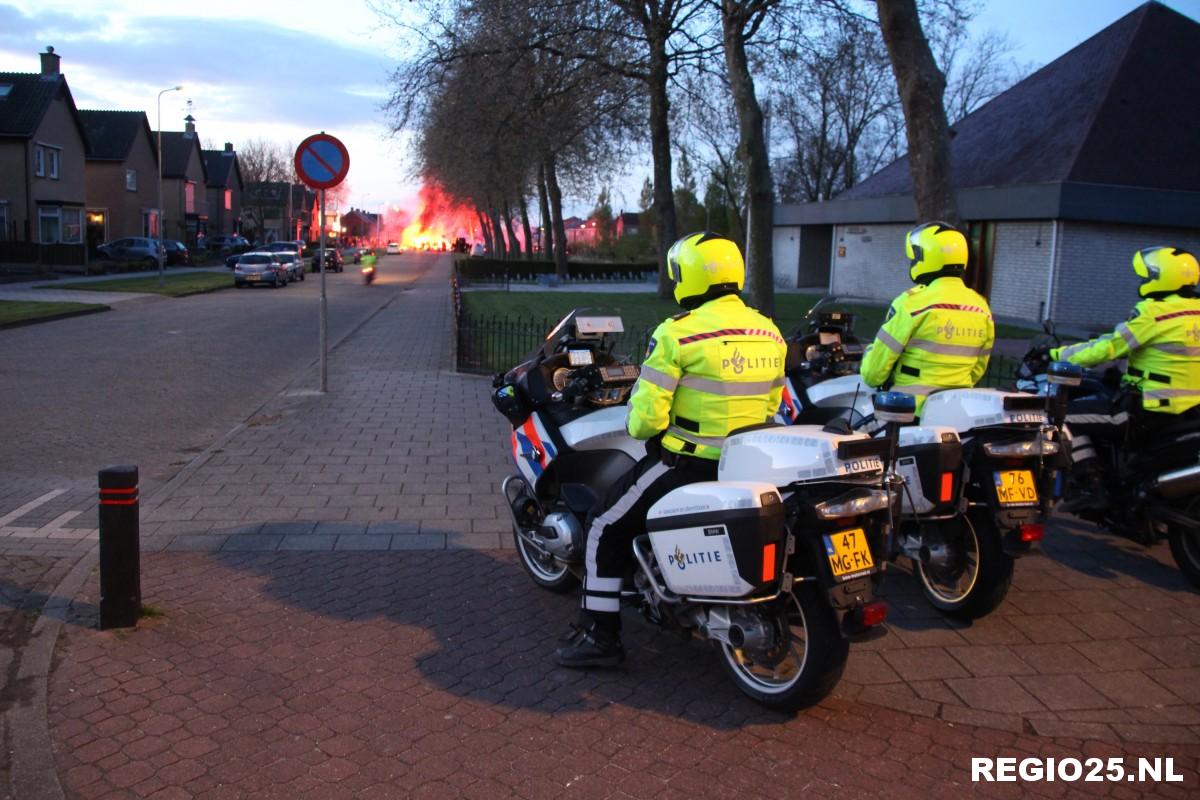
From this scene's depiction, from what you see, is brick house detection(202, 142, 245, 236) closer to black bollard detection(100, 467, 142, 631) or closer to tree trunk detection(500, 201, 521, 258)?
tree trunk detection(500, 201, 521, 258)

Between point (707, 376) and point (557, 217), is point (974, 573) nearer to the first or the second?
point (707, 376)

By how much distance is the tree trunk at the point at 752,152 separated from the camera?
18.1 metres

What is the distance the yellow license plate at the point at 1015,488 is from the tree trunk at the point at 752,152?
1319cm

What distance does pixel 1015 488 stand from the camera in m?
4.68


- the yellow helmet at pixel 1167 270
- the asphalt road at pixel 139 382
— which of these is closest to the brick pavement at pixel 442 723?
the yellow helmet at pixel 1167 270

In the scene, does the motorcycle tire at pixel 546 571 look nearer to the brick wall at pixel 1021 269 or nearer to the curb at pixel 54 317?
A: the curb at pixel 54 317

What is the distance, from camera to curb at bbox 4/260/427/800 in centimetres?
345

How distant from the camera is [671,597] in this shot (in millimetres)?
4078

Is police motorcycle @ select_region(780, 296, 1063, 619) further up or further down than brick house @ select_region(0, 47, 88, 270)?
further down

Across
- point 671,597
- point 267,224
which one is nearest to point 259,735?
point 671,597

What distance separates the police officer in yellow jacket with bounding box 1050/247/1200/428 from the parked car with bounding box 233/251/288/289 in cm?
3839

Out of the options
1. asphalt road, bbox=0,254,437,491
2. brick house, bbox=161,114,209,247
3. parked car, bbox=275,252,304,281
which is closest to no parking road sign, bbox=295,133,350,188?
asphalt road, bbox=0,254,437,491

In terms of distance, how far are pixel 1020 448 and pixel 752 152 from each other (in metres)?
14.9

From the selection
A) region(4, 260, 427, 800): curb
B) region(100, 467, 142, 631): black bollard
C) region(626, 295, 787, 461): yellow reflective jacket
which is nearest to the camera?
region(4, 260, 427, 800): curb
